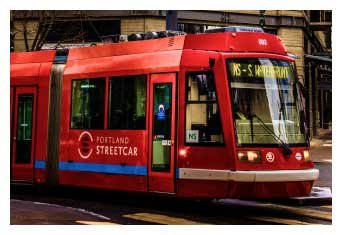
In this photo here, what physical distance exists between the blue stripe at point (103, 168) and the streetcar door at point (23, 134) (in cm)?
94

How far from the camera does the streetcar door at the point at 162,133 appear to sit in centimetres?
1067

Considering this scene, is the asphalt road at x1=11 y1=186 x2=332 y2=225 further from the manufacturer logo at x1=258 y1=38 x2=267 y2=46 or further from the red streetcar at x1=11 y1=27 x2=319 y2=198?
the manufacturer logo at x1=258 y1=38 x2=267 y2=46

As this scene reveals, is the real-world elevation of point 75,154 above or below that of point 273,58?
below

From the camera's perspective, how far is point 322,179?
16.3 m

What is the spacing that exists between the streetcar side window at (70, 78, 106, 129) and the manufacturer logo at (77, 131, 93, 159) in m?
0.16

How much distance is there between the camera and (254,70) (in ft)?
34.5

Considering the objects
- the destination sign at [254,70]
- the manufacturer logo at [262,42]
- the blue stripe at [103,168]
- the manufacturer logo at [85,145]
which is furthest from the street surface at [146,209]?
the manufacturer logo at [262,42]

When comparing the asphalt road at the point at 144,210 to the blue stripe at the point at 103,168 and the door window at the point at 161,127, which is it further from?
the door window at the point at 161,127

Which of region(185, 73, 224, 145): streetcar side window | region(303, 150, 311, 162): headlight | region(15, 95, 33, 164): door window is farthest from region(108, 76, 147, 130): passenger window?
region(303, 150, 311, 162): headlight

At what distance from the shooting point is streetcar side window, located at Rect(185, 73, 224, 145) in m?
10.3

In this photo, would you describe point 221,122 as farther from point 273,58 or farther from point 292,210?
point 292,210

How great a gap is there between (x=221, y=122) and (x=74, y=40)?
11.4 metres

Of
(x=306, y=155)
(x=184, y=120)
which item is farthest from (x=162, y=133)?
(x=306, y=155)

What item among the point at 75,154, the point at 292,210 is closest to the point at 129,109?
the point at 75,154
